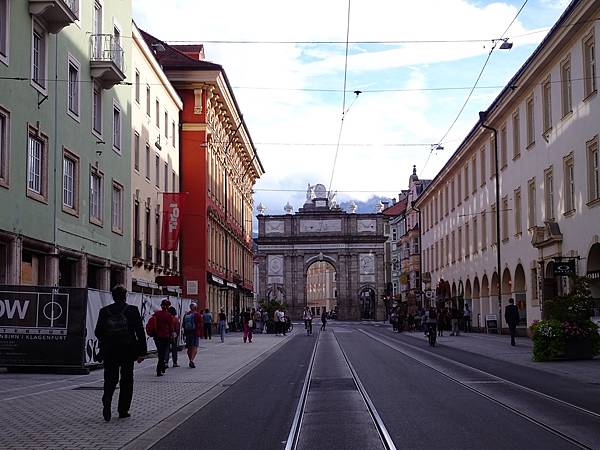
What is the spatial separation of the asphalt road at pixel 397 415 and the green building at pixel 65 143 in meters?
8.31

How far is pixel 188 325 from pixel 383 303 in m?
94.0

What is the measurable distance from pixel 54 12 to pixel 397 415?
57.6ft

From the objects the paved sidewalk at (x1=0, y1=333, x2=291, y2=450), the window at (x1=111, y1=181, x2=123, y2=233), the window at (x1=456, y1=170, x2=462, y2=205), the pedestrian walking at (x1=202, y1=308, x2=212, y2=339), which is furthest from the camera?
the window at (x1=456, y1=170, x2=462, y2=205)

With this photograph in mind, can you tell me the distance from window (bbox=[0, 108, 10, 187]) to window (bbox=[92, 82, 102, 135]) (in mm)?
8628

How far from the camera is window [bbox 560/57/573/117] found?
3450cm

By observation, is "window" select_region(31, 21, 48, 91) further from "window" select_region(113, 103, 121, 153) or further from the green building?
"window" select_region(113, 103, 121, 153)

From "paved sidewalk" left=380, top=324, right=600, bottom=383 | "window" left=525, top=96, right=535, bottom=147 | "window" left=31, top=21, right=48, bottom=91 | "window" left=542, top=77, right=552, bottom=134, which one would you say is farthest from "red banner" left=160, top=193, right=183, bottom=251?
"window" left=542, top=77, right=552, bottom=134

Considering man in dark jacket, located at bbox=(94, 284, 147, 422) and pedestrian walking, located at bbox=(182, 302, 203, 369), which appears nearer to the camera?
man in dark jacket, located at bbox=(94, 284, 147, 422)

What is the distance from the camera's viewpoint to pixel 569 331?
81.7 feet

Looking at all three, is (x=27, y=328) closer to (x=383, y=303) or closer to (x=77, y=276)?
(x=77, y=276)

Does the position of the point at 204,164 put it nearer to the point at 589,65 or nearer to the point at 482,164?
the point at 482,164

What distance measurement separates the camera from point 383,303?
117125 millimetres

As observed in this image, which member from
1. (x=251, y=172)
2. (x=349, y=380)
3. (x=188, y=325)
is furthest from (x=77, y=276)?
(x=251, y=172)

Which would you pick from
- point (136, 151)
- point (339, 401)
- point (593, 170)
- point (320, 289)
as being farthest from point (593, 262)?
point (320, 289)
